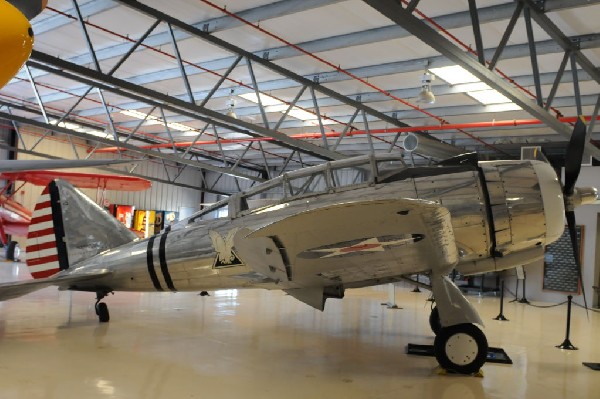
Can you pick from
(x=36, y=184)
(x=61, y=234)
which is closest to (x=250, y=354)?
(x=61, y=234)

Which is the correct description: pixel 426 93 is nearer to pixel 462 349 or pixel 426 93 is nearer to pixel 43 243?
pixel 462 349

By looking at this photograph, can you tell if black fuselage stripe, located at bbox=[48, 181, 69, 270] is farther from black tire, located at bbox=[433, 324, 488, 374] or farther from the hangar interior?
black tire, located at bbox=[433, 324, 488, 374]

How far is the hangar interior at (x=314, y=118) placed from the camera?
16.5 ft

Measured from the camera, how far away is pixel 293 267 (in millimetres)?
5246

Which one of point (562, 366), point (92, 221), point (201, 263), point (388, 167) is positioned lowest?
point (562, 366)

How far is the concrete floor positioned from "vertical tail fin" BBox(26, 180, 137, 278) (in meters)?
0.81

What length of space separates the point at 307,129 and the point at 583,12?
32.8 feet

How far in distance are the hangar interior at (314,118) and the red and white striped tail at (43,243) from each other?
27.4 inches

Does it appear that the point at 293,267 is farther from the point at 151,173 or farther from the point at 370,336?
the point at 151,173

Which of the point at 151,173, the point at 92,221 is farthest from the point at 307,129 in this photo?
the point at 151,173

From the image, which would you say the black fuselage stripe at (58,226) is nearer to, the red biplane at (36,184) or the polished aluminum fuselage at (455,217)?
the polished aluminum fuselage at (455,217)

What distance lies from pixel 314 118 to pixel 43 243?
877 centimetres

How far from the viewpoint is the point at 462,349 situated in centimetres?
530

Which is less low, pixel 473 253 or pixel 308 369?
pixel 473 253
